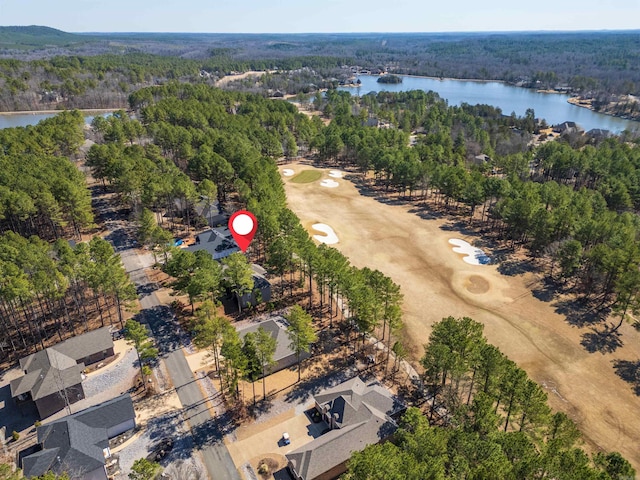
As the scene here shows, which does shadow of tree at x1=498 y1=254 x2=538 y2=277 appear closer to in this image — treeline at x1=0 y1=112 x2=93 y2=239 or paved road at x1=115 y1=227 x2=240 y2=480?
paved road at x1=115 y1=227 x2=240 y2=480

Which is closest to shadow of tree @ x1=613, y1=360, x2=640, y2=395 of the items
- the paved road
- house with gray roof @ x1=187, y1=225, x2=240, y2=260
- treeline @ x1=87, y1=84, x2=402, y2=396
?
treeline @ x1=87, y1=84, x2=402, y2=396

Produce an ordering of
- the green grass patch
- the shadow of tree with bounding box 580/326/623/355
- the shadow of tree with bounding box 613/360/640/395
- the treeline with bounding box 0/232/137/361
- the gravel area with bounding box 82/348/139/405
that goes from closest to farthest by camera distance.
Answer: the gravel area with bounding box 82/348/139/405 → the shadow of tree with bounding box 613/360/640/395 → the treeline with bounding box 0/232/137/361 → the shadow of tree with bounding box 580/326/623/355 → the green grass patch

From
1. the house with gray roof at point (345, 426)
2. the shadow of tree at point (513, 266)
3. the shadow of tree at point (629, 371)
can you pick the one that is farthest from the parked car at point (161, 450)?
the shadow of tree at point (513, 266)

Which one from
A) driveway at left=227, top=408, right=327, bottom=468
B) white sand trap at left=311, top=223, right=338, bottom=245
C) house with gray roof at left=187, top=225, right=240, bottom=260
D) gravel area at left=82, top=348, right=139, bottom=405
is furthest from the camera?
white sand trap at left=311, top=223, right=338, bottom=245

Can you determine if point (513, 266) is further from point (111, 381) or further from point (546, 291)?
point (111, 381)

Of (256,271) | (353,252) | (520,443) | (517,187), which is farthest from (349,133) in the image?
(520,443)

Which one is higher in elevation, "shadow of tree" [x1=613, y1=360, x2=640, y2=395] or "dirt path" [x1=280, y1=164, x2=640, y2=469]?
"dirt path" [x1=280, y1=164, x2=640, y2=469]

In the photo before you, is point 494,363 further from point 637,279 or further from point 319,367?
point 637,279
